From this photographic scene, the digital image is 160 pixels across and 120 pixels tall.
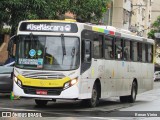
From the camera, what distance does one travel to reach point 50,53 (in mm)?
16094

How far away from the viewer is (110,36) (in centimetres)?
1927

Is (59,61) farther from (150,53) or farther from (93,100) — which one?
(150,53)

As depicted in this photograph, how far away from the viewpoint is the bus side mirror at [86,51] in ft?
54.1

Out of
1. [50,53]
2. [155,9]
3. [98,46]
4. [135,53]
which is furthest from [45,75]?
[155,9]

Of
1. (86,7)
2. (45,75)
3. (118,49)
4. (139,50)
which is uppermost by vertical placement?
(86,7)

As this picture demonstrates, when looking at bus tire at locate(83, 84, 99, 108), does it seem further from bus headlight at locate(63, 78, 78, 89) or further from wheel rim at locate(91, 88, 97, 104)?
bus headlight at locate(63, 78, 78, 89)

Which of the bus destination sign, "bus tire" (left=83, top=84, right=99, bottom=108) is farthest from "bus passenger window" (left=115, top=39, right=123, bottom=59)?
the bus destination sign

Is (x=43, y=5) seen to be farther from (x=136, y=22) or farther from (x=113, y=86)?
(x=136, y=22)

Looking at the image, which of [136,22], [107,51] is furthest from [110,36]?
[136,22]

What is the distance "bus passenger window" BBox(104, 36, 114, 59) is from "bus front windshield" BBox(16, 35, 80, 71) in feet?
8.69

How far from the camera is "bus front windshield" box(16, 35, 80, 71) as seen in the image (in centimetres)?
1600

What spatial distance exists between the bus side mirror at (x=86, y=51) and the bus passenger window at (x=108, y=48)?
5.95 feet

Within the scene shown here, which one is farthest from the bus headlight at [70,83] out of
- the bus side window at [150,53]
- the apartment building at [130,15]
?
the apartment building at [130,15]

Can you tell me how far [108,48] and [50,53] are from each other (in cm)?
356
